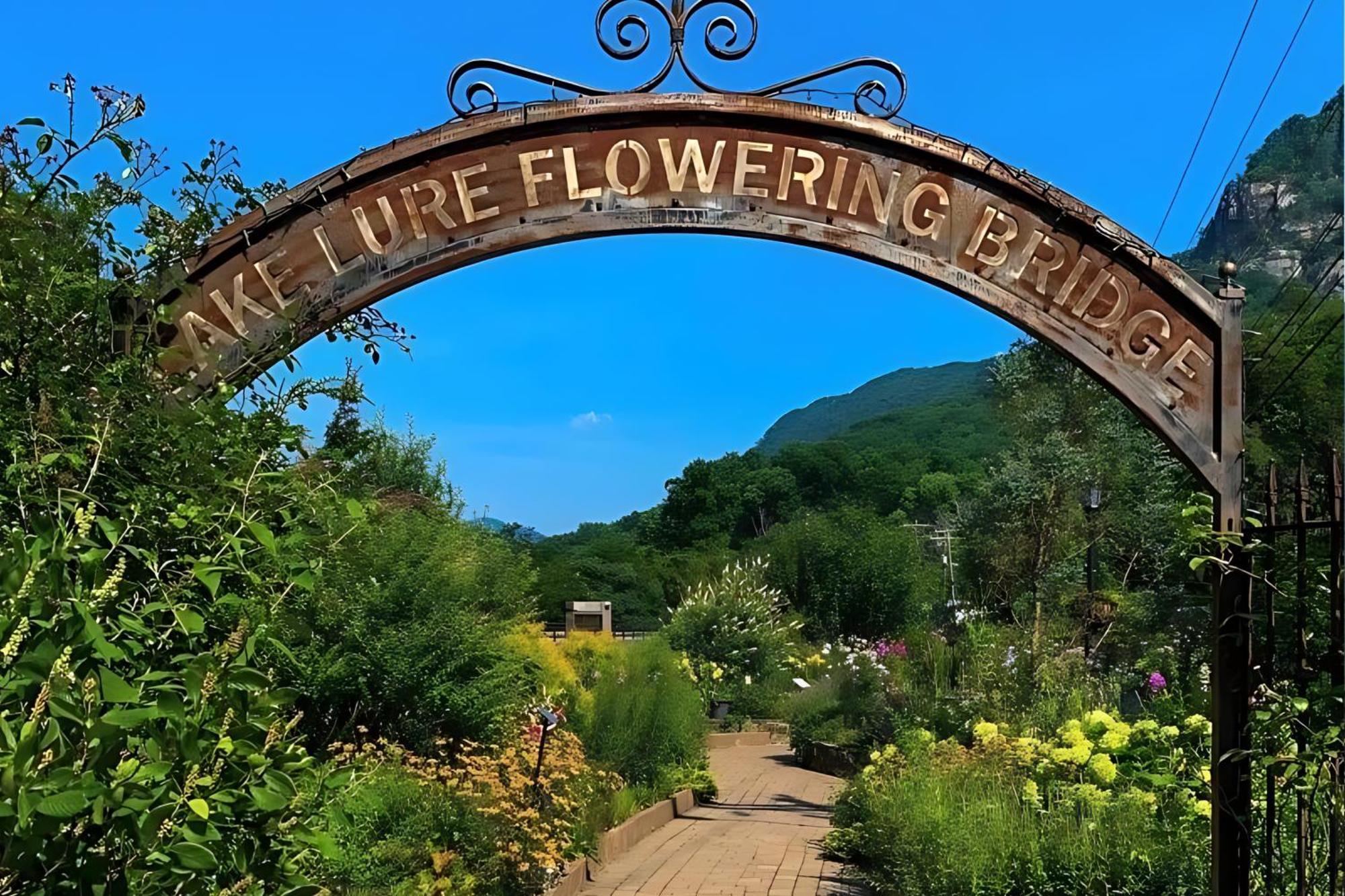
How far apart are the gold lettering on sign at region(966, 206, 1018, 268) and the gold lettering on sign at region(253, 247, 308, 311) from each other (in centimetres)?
179

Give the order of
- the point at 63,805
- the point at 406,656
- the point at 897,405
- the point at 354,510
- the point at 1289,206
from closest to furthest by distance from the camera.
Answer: the point at 63,805 → the point at 354,510 → the point at 406,656 → the point at 1289,206 → the point at 897,405

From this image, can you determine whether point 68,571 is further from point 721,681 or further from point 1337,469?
point 721,681

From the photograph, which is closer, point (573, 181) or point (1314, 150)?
point (573, 181)

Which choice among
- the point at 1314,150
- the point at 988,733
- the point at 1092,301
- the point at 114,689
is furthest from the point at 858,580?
the point at 114,689

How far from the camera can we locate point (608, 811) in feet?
28.6

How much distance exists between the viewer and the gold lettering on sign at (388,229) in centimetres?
315

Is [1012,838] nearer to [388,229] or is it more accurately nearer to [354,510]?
[388,229]

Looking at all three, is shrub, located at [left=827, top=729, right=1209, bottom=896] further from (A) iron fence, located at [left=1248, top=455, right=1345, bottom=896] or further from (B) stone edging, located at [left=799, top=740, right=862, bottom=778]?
(B) stone edging, located at [left=799, top=740, right=862, bottom=778]

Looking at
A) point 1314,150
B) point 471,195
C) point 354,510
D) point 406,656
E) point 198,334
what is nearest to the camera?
point 354,510

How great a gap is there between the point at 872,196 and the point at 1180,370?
957 millimetres

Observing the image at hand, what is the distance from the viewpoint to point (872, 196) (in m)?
3.19

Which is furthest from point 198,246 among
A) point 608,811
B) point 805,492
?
point 805,492

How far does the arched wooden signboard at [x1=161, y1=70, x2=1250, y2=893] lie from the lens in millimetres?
3150

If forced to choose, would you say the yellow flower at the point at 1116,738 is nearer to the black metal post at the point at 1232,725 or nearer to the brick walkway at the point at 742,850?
the brick walkway at the point at 742,850
